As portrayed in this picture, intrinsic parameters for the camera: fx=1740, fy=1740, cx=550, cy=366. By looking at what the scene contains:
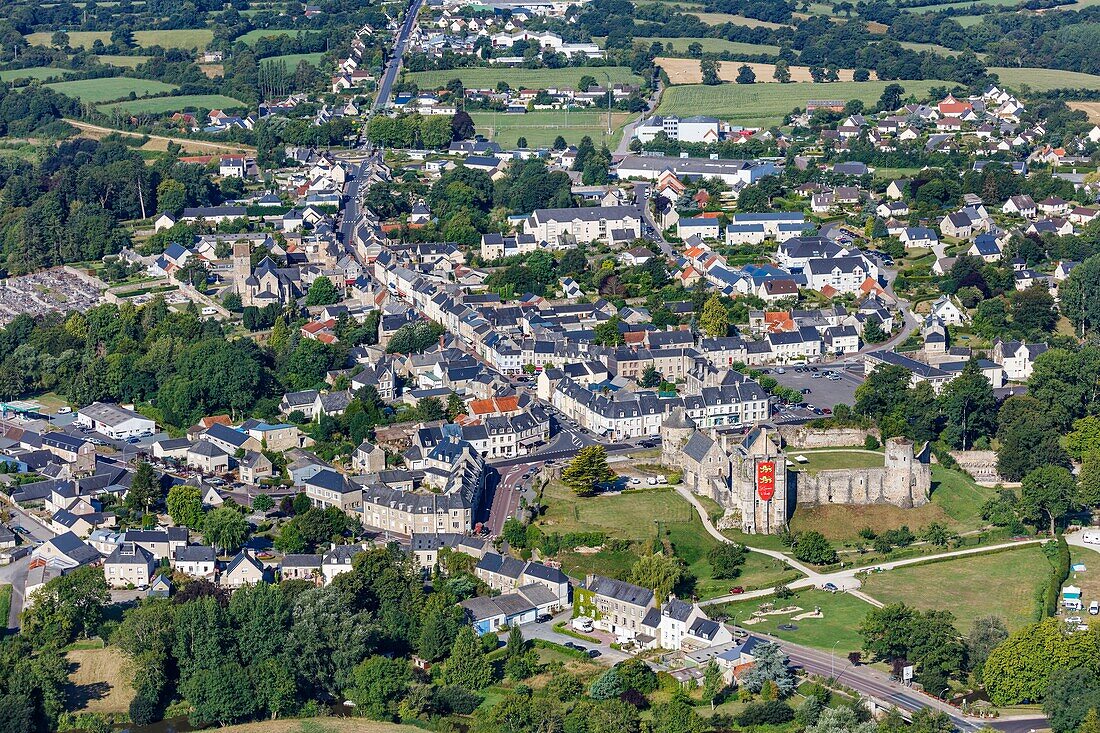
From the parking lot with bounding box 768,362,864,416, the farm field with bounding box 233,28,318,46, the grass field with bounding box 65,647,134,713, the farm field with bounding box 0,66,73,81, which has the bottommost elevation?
the grass field with bounding box 65,647,134,713

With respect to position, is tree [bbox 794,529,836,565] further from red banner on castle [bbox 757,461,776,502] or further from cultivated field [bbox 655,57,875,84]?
cultivated field [bbox 655,57,875,84]

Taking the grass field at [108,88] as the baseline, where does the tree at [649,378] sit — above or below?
below

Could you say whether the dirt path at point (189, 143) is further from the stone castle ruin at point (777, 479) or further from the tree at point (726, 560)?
the tree at point (726, 560)

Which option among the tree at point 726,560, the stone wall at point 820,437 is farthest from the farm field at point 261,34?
the tree at point 726,560

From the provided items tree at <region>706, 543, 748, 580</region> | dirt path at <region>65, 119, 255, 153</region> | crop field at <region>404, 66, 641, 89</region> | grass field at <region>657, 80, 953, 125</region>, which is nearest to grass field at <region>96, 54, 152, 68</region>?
dirt path at <region>65, 119, 255, 153</region>

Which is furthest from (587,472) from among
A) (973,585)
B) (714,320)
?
(714,320)

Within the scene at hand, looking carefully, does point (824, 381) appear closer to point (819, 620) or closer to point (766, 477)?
point (766, 477)
